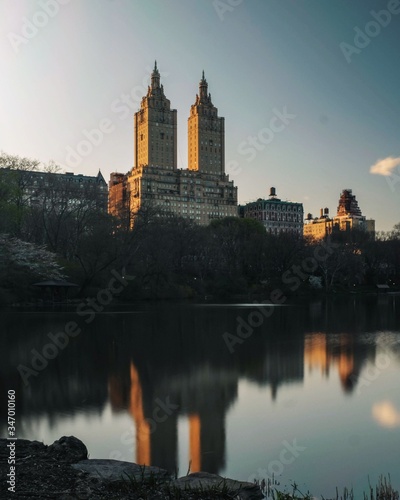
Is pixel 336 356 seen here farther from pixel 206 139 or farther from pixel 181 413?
pixel 206 139

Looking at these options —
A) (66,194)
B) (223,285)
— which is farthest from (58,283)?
(223,285)

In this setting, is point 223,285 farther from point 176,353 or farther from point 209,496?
point 209,496

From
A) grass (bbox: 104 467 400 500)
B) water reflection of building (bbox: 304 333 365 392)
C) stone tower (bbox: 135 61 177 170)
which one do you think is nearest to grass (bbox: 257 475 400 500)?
grass (bbox: 104 467 400 500)

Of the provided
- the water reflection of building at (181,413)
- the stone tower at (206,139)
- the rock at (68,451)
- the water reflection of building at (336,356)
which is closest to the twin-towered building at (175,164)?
the stone tower at (206,139)

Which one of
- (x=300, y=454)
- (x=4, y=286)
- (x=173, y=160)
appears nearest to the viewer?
(x=300, y=454)

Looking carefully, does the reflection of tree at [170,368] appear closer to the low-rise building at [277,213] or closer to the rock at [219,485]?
the rock at [219,485]

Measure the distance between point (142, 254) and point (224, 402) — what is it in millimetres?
48569

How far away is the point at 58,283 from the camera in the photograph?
1861 inches

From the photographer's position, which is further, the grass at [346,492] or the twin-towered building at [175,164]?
the twin-towered building at [175,164]

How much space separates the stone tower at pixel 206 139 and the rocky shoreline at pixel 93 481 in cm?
17487

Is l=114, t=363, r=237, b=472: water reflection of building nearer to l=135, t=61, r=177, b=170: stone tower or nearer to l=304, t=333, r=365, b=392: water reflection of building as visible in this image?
l=304, t=333, r=365, b=392: water reflection of building

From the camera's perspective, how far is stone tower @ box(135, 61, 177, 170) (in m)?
178

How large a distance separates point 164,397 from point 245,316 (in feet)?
81.3

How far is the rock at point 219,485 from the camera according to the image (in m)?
6.95
